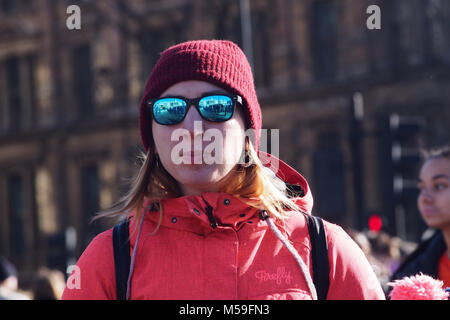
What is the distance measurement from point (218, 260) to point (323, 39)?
2066 centimetres

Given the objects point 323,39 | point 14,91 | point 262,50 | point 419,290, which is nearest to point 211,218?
point 419,290

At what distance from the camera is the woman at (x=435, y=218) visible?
4148mm

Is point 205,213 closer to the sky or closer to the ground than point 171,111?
closer to the ground

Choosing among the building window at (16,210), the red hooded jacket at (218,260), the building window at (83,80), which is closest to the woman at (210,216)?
the red hooded jacket at (218,260)

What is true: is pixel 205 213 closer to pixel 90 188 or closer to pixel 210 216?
pixel 210 216

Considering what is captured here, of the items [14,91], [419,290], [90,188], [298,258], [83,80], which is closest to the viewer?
[419,290]

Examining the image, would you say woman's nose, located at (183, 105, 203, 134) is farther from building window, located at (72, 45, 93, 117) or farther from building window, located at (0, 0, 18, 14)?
building window, located at (0, 0, 18, 14)

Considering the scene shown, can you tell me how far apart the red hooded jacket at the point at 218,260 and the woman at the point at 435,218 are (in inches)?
80.2

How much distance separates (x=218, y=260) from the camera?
2146 mm

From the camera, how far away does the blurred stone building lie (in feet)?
65.6

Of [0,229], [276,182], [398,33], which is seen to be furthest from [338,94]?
[276,182]

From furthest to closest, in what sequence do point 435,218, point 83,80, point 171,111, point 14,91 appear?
point 14,91, point 83,80, point 435,218, point 171,111

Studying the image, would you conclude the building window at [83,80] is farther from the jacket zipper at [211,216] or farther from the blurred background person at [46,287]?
the jacket zipper at [211,216]
